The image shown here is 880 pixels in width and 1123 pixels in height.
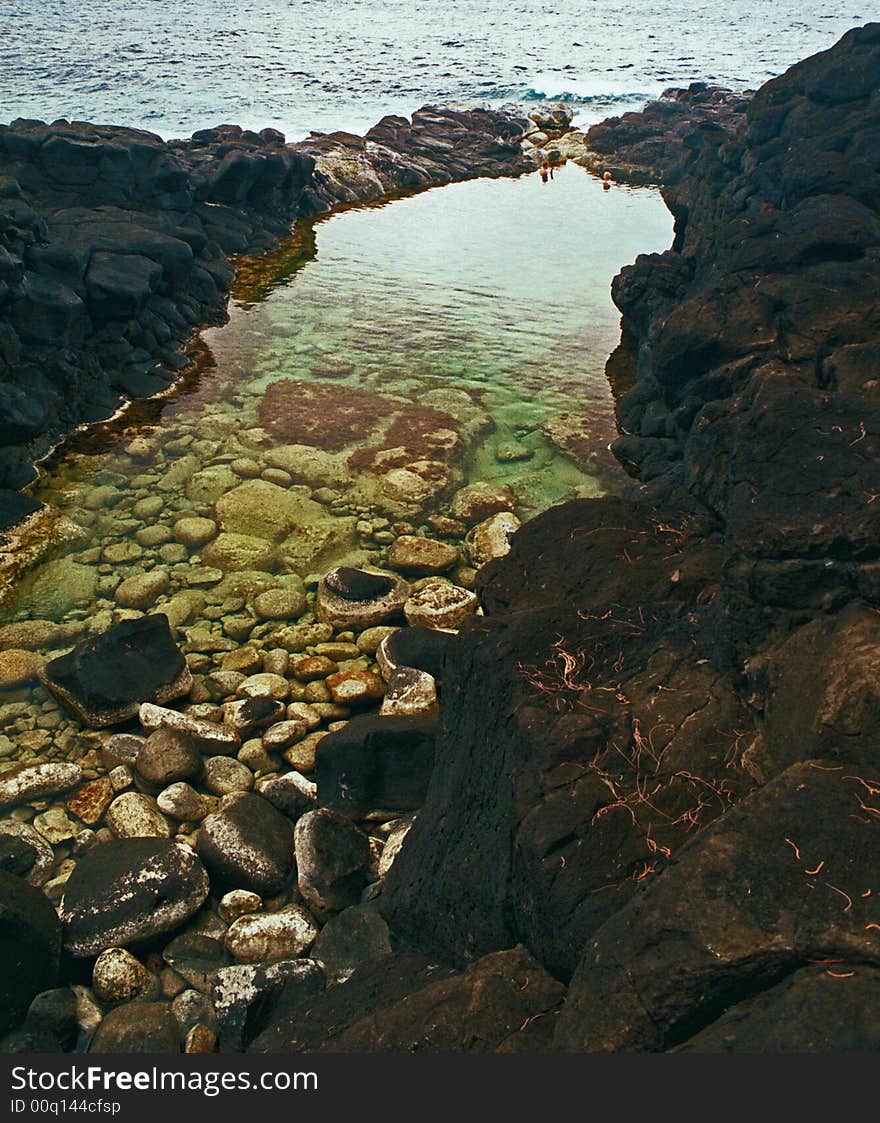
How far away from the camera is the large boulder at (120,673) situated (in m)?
8.13

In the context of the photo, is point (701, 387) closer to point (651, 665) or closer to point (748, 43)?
point (651, 665)

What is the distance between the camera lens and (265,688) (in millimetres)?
8531

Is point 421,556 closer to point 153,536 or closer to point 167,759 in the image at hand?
point 153,536

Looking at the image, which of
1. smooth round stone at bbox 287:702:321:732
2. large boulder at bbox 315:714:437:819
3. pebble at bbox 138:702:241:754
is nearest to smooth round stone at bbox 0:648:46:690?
pebble at bbox 138:702:241:754

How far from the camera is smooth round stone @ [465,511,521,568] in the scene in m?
10.8

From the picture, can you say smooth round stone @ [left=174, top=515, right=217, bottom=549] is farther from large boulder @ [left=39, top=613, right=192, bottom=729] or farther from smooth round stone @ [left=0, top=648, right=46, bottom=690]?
smooth round stone @ [left=0, top=648, right=46, bottom=690]

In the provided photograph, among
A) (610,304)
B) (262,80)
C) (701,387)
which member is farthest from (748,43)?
(701,387)

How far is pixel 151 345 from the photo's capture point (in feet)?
54.6

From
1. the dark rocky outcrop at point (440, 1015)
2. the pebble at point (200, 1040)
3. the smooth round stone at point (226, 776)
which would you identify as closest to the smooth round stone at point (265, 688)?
the smooth round stone at point (226, 776)

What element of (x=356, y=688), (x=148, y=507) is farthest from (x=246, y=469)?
(x=356, y=688)

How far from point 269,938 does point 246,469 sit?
7.86m

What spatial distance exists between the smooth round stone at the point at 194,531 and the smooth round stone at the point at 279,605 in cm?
150

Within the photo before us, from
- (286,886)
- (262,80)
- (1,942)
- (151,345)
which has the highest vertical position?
(262,80)

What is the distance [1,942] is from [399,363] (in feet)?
42.9
